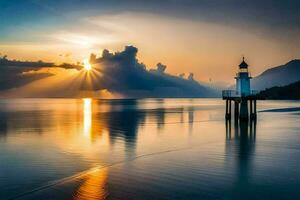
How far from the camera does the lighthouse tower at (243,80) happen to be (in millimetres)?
62750

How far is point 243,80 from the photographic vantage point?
63250 mm

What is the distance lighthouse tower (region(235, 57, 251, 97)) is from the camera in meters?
62.8

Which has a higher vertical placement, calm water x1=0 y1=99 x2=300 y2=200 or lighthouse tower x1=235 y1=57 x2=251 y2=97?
lighthouse tower x1=235 y1=57 x2=251 y2=97

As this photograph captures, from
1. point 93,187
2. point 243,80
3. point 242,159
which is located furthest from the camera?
point 243,80

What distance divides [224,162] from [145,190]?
10076 millimetres

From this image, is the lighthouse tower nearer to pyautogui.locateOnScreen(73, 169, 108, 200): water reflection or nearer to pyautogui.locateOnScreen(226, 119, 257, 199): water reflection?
pyautogui.locateOnScreen(226, 119, 257, 199): water reflection

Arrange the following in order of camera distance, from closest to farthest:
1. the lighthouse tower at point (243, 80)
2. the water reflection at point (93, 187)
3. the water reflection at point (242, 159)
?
the water reflection at point (93, 187) → the water reflection at point (242, 159) → the lighthouse tower at point (243, 80)

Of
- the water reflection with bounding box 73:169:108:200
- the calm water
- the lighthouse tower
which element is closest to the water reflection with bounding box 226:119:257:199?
the calm water

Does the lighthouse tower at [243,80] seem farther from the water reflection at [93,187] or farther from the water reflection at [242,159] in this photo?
the water reflection at [93,187]

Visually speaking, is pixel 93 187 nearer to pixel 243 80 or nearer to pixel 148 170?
pixel 148 170

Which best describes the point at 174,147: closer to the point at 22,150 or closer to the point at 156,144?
the point at 156,144

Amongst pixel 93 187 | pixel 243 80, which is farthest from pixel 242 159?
pixel 243 80

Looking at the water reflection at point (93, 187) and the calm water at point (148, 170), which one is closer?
the water reflection at point (93, 187)

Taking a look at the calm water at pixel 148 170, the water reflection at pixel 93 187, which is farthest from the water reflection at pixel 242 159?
the water reflection at pixel 93 187
